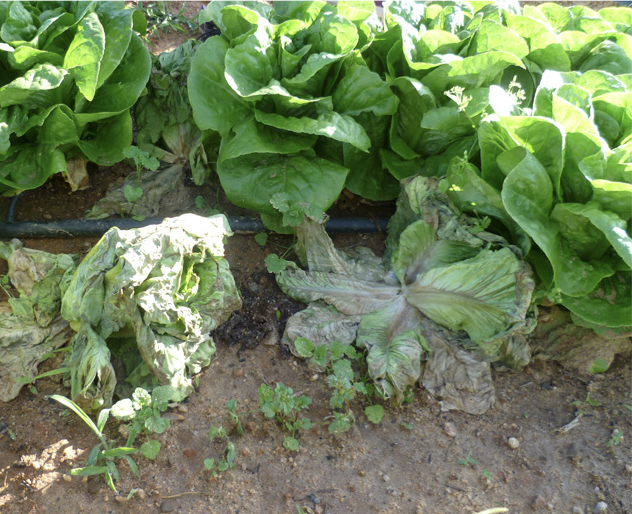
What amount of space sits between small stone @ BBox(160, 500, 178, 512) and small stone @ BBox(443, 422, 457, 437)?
1.21 meters

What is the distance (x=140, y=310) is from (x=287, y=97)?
127 cm

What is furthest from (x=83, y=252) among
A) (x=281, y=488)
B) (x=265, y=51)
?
(x=281, y=488)

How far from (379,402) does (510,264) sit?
877 millimetres

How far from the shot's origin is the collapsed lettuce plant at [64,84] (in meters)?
2.75

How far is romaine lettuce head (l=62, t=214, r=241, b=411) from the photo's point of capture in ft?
7.67

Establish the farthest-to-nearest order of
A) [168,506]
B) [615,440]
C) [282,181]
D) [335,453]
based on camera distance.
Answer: [282,181] < [615,440] < [335,453] < [168,506]

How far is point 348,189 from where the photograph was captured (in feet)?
11.0

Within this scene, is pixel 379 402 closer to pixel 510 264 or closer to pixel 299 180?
pixel 510 264

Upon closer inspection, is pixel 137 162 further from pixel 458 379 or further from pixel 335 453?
pixel 458 379

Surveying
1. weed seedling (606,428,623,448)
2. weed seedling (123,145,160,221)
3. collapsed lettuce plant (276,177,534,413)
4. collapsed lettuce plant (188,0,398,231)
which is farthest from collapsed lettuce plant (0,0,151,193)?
weed seedling (606,428,623,448)

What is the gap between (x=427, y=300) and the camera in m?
2.77

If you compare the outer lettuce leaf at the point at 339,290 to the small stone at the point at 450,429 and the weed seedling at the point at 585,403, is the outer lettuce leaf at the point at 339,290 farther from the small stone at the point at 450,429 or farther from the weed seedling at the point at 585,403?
the weed seedling at the point at 585,403

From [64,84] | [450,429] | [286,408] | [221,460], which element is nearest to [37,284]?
[64,84]

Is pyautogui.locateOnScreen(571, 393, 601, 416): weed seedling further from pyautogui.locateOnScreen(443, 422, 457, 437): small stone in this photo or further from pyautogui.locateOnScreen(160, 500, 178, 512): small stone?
pyautogui.locateOnScreen(160, 500, 178, 512): small stone
